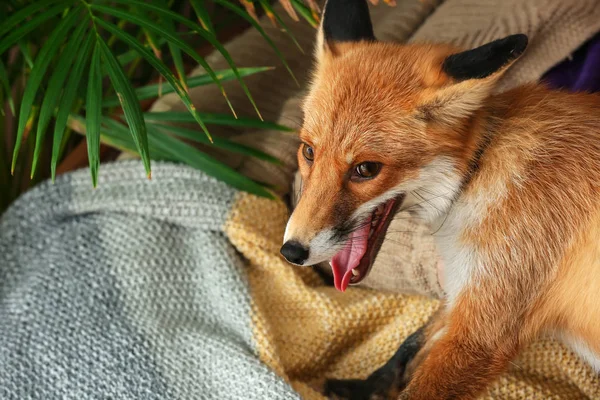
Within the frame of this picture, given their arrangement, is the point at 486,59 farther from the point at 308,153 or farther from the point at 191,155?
the point at 191,155

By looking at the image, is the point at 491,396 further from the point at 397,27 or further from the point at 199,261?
the point at 397,27

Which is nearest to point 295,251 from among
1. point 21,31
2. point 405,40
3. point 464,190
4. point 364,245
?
point 364,245

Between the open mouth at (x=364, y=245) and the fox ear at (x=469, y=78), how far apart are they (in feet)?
0.62

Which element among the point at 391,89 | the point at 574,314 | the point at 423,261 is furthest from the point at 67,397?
the point at 574,314

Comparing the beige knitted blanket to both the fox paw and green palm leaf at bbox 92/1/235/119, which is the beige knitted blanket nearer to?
the fox paw

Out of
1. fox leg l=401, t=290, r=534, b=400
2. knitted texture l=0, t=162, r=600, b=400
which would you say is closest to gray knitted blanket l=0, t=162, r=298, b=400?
knitted texture l=0, t=162, r=600, b=400

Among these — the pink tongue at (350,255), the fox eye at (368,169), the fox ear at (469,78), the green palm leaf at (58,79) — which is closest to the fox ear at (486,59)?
the fox ear at (469,78)

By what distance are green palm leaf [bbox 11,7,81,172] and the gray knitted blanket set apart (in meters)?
0.43

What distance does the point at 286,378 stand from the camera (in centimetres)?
139

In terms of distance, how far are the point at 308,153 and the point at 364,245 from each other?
21 cm

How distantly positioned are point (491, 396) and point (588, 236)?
0.43 metres

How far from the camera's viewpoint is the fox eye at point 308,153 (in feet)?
3.74

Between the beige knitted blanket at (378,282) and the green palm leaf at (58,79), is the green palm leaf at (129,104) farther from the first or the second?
the beige knitted blanket at (378,282)

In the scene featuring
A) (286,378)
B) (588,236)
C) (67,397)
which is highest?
(588,236)
